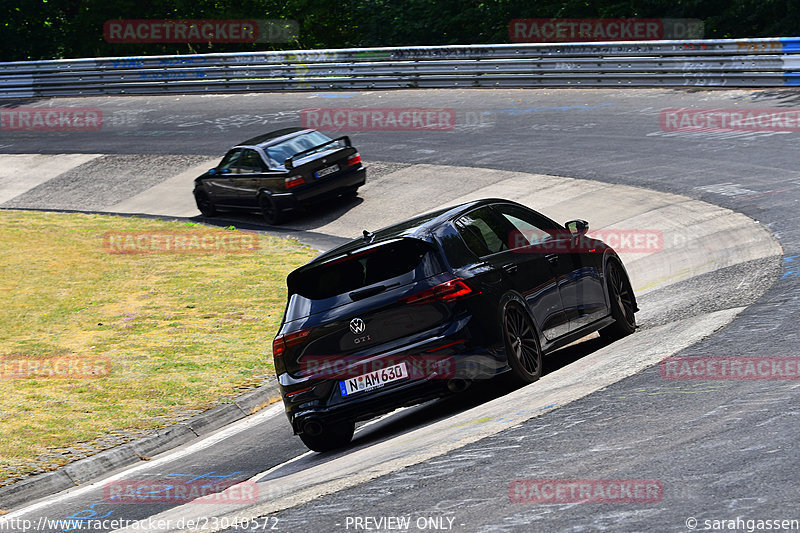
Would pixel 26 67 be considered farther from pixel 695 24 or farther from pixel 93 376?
pixel 93 376

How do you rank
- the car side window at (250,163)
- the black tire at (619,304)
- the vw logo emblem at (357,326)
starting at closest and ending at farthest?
the vw logo emblem at (357,326), the black tire at (619,304), the car side window at (250,163)

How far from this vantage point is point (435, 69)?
28.9 m

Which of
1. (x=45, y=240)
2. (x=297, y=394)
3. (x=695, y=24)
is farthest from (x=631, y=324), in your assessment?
(x=695, y=24)

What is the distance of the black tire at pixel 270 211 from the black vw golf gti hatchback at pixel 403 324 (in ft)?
40.2

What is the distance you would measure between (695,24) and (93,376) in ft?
76.4

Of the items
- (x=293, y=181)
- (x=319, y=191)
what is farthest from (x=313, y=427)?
(x=319, y=191)

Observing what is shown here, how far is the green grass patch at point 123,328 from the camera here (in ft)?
33.7

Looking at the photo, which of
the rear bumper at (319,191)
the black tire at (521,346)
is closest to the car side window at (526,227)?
the black tire at (521,346)

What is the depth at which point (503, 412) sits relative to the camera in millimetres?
7520

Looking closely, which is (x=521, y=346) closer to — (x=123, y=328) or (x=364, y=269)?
(x=364, y=269)

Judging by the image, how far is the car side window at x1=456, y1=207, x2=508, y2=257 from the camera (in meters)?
8.56

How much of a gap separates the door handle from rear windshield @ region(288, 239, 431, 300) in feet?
2.50

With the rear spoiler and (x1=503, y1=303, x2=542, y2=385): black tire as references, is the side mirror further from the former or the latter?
the rear spoiler

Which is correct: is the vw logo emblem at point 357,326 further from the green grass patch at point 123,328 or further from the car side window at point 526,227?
the green grass patch at point 123,328
